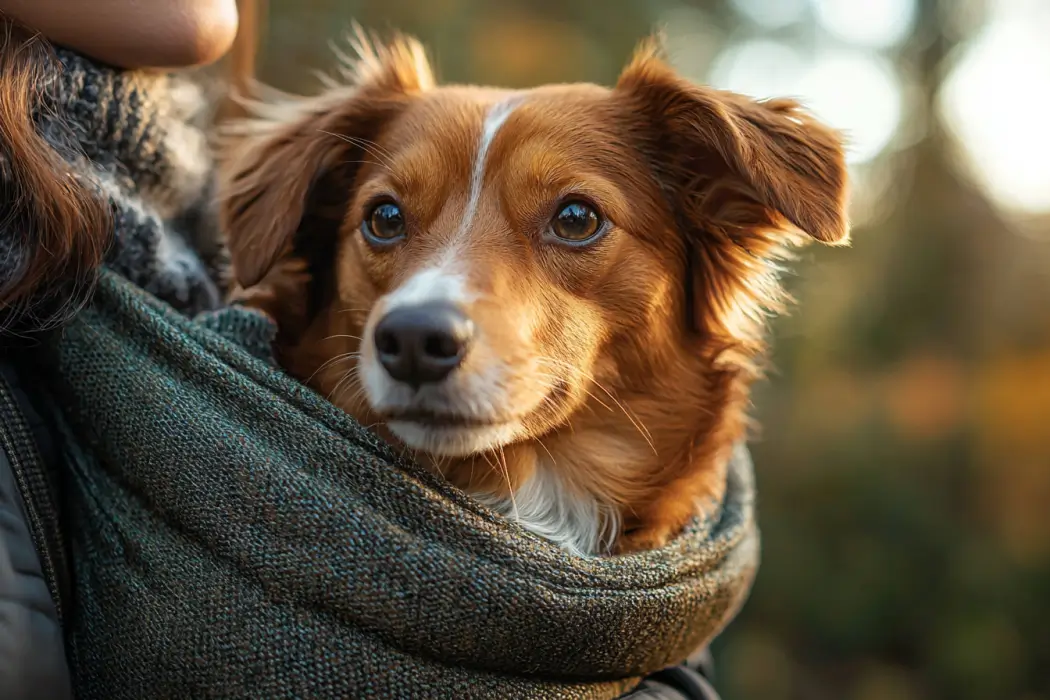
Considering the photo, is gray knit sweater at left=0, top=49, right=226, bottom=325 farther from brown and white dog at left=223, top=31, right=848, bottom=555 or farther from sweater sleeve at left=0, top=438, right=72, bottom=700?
sweater sleeve at left=0, top=438, right=72, bottom=700

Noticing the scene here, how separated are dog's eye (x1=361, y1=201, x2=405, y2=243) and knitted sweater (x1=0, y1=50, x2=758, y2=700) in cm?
44

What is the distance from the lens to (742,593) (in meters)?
2.10

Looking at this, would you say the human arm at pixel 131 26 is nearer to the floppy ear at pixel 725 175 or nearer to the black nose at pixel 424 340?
the black nose at pixel 424 340

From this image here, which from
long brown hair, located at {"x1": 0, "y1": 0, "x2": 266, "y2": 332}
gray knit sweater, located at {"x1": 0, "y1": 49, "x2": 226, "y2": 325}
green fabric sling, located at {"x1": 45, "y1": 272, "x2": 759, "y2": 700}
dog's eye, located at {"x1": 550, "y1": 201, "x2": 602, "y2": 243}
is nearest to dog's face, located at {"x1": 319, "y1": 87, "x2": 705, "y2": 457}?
dog's eye, located at {"x1": 550, "y1": 201, "x2": 602, "y2": 243}

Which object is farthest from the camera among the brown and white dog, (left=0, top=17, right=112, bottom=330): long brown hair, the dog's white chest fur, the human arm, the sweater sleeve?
the dog's white chest fur

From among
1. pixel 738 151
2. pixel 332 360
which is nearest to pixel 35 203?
pixel 332 360

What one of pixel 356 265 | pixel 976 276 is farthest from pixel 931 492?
pixel 356 265

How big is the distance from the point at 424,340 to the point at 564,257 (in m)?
0.45

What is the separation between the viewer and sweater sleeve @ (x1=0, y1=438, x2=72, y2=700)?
1.37m

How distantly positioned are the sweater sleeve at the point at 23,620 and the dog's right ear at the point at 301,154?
2.30 ft

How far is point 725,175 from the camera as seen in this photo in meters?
2.03

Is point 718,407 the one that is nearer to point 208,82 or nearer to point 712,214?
point 712,214

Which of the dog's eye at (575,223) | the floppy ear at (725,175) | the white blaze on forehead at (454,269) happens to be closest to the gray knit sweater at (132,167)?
the white blaze on forehead at (454,269)

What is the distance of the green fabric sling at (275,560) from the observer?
5.08 feet
